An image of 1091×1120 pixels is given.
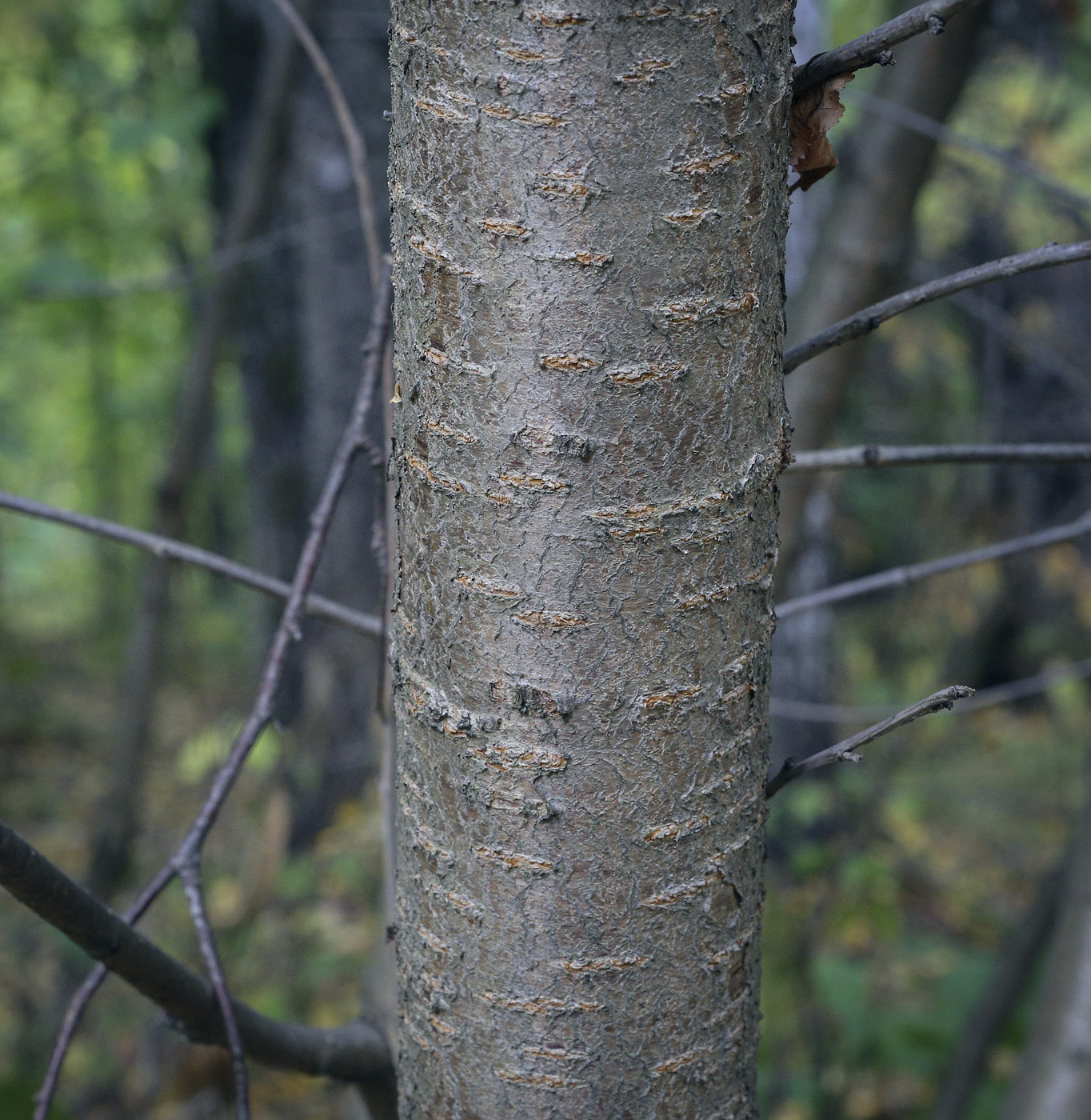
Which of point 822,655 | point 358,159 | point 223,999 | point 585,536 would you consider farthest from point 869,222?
point 822,655

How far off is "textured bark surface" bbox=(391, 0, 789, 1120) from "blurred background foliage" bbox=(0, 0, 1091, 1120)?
1734 mm

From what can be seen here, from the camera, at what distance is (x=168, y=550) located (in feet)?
3.66

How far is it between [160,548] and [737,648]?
27.3 inches

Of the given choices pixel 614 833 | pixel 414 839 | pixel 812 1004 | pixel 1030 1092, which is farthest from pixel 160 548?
pixel 812 1004

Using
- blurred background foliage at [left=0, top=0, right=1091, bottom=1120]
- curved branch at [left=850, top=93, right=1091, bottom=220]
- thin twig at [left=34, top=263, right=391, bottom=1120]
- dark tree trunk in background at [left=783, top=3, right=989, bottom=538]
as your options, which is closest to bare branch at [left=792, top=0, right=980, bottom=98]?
thin twig at [left=34, top=263, right=391, bottom=1120]

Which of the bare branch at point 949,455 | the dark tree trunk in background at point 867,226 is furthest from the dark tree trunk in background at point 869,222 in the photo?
the bare branch at point 949,455

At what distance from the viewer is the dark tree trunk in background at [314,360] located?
13.1ft

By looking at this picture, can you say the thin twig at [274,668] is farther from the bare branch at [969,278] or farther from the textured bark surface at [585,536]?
the bare branch at [969,278]

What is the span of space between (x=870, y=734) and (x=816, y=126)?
39cm

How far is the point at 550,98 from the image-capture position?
1.86 feet

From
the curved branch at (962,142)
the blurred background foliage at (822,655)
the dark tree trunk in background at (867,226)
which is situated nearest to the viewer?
the curved branch at (962,142)

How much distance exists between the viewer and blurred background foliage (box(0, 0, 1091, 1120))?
328 cm

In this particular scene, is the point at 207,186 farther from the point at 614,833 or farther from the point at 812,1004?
the point at 614,833

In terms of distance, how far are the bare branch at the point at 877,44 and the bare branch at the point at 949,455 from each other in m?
0.34
